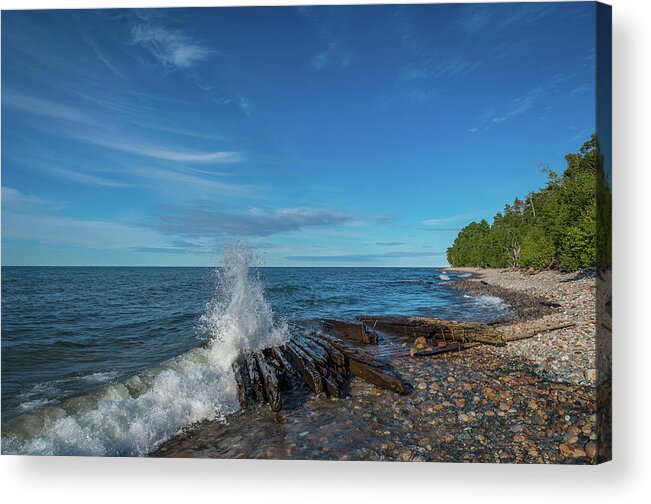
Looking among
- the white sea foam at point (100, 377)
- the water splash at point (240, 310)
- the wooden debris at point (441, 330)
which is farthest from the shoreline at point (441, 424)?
the water splash at point (240, 310)

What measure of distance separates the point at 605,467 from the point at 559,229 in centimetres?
1198

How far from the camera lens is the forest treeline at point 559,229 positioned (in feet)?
13.2

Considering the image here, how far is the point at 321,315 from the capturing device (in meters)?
12.5

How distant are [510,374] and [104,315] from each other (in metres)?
9.98

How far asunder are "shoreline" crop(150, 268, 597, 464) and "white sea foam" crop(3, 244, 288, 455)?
355 millimetres

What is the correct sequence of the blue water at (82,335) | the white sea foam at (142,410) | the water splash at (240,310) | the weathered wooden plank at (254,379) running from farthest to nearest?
the water splash at (240,310)
the weathered wooden plank at (254,379)
the blue water at (82,335)
the white sea foam at (142,410)

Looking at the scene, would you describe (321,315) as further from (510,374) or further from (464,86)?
(464,86)

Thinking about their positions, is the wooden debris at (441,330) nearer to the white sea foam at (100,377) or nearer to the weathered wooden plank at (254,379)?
the weathered wooden plank at (254,379)

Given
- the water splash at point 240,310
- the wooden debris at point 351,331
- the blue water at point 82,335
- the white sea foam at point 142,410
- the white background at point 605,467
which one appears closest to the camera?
the white background at point 605,467

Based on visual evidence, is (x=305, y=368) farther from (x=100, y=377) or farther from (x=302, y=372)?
(x=100, y=377)

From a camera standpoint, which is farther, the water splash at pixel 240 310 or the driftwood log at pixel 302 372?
the water splash at pixel 240 310

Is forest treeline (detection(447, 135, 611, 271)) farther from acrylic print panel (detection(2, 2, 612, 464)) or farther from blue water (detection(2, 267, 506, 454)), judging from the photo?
blue water (detection(2, 267, 506, 454))

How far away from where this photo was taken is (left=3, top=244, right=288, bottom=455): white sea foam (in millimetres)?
4438

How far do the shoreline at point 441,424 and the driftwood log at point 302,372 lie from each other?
0.59ft
